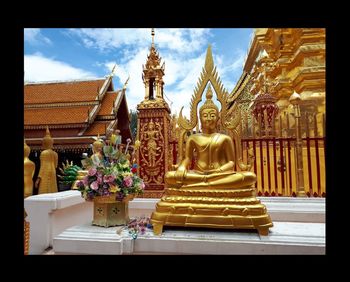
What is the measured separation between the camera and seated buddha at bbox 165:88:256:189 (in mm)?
2424

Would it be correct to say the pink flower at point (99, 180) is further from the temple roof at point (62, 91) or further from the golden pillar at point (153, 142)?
the temple roof at point (62, 91)

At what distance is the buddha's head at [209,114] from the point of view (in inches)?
108

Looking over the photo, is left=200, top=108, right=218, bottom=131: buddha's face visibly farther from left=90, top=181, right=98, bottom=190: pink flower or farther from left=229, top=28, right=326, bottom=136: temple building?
left=229, top=28, right=326, bottom=136: temple building

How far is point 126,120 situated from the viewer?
39.9 feet

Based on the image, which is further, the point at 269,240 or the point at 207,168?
the point at 207,168

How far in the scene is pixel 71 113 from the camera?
32.5ft

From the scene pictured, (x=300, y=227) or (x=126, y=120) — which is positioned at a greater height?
(x=126, y=120)

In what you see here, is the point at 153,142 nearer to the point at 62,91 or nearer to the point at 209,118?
the point at 209,118

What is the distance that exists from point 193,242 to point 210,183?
1.87 ft

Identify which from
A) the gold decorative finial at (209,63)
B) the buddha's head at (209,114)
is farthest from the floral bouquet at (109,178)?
the gold decorative finial at (209,63)

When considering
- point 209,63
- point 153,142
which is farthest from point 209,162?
point 153,142

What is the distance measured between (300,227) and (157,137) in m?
2.22

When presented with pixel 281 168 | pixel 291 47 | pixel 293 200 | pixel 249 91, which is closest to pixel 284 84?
pixel 291 47

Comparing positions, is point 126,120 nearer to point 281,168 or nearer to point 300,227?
point 281,168
